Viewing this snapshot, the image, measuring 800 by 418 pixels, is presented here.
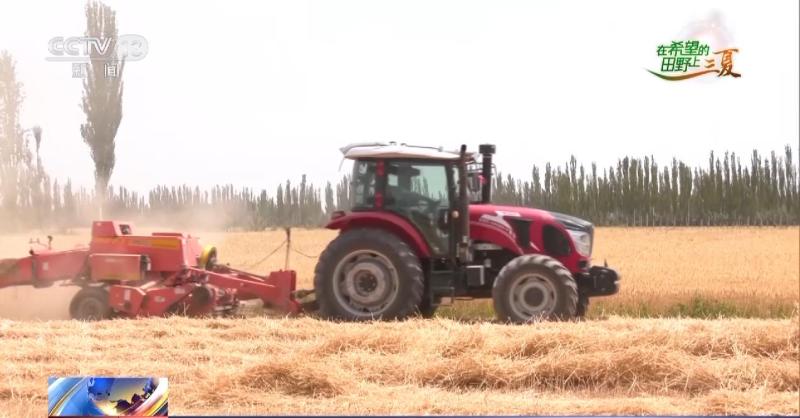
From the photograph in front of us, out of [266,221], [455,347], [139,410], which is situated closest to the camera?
[139,410]

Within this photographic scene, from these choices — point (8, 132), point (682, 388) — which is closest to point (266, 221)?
point (8, 132)

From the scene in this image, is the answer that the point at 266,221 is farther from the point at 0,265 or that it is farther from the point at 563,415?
the point at 563,415

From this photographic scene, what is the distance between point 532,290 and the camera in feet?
31.6

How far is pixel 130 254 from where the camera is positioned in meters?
10.8

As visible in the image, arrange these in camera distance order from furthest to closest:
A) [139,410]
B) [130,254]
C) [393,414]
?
[130,254] → [393,414] → [139,410]

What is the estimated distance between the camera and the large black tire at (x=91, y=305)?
10.5m

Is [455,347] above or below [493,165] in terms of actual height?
below

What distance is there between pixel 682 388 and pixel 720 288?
869 centimetres

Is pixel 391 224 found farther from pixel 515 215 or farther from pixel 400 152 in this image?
pixel 515 215

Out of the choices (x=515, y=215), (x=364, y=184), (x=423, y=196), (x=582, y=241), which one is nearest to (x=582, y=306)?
(x=582, y=241)

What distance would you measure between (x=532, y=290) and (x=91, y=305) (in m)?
5.27

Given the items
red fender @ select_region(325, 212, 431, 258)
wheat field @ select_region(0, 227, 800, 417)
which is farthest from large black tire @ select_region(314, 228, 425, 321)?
wheat field @ select_region(0, 227, 800, 417)

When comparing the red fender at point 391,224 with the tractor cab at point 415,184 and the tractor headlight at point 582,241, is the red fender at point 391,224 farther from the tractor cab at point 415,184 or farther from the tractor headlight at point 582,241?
the tractor headlight at point 582,241

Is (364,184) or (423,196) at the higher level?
(364,184)
